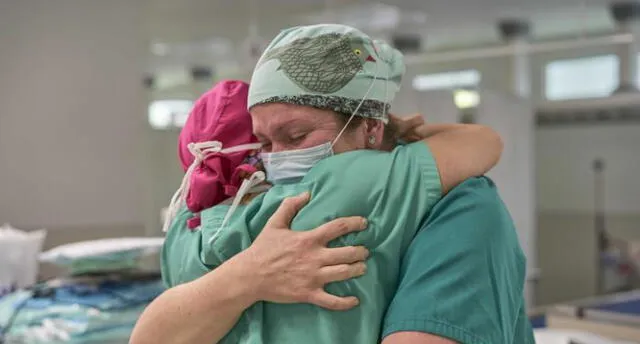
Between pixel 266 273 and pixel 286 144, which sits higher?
pixel 286 144

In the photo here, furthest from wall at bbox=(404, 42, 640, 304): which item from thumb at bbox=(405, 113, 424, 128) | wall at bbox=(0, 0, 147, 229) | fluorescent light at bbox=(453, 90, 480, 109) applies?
thumb at bbox=(405, 113, 424, 128)

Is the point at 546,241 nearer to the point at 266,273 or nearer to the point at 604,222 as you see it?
the point at 604,222

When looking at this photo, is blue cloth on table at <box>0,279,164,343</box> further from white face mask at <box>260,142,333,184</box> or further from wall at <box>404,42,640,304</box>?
wall at <box>404,42,640,304</box>

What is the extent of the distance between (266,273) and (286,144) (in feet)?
0.60

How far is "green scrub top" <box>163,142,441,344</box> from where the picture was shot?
0.90m

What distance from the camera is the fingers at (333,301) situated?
34.8 inches

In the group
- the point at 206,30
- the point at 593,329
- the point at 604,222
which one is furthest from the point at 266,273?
the point at 604,222

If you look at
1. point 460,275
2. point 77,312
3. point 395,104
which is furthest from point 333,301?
point 395,104

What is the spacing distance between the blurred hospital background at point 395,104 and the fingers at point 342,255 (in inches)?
44.0

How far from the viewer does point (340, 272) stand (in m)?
0.88

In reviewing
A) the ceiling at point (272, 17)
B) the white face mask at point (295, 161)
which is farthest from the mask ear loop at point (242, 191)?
the ceiling at point (272, 17)

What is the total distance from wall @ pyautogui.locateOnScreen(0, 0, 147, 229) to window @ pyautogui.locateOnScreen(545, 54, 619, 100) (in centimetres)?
447

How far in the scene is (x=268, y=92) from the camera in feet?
3.14

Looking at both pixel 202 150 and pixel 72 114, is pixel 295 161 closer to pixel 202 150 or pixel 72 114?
pixel 202 150
